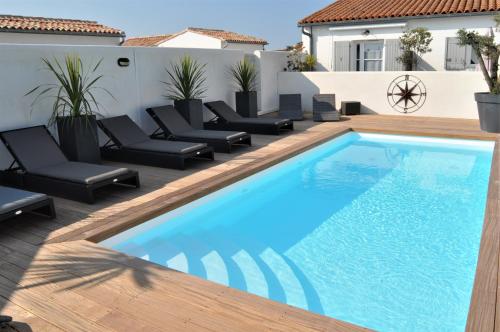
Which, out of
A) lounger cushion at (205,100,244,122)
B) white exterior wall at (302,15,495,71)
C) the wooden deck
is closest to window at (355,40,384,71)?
white exterior wall at (302,15,495,71)

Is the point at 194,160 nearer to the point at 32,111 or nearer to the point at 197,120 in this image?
the point at 197,120

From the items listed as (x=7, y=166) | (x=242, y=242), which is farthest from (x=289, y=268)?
(x=7, y=166)

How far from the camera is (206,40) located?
30.1m

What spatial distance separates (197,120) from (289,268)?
211 inches

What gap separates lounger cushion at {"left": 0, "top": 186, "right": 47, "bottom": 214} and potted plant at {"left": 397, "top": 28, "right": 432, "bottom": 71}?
518 inches

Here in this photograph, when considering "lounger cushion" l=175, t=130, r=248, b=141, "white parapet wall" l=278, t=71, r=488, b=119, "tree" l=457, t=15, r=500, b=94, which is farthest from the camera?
"white parapet wall" l=278, t=71, r=488, b=119

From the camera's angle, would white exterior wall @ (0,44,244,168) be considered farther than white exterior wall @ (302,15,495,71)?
No

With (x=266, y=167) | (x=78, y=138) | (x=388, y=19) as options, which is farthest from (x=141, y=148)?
(x=388, y=19)

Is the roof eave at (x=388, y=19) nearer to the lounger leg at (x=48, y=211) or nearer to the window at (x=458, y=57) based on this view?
the window at (x=458, y=57)

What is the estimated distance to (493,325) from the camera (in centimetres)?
274

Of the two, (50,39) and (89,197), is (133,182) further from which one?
(50,39)

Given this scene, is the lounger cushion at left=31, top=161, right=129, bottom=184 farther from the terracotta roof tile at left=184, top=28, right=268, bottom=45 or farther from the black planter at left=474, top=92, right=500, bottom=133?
the terracotta roof tile at left=184, top=28, right=268, bottom=45

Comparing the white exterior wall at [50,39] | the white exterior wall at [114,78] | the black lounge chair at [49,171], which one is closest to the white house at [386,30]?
the white exterior wall at [114,78]

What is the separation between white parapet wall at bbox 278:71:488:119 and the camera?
436 inches
